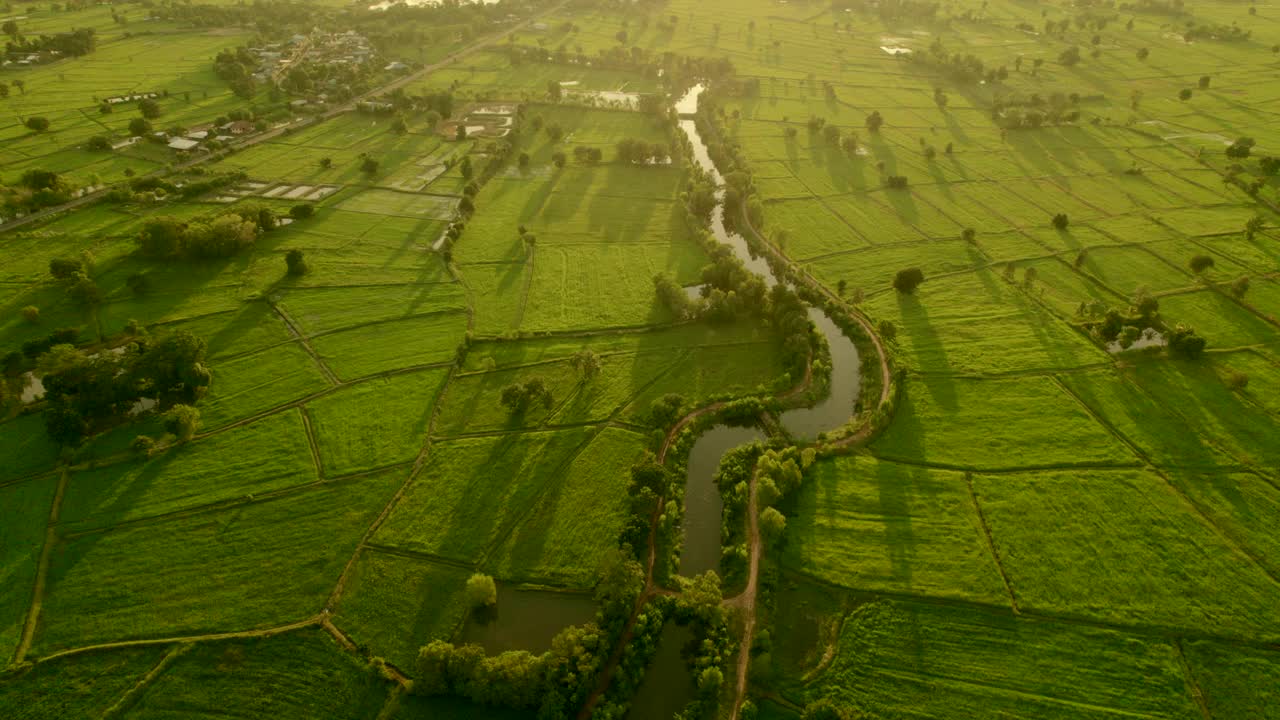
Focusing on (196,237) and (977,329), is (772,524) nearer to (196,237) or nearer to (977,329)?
(977,329)

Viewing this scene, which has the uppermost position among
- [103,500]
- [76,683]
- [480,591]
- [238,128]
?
[238,128]

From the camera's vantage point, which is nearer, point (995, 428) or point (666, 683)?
point (666, 683)

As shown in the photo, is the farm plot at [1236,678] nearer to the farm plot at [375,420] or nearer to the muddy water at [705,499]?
the muddy water at [705,499]

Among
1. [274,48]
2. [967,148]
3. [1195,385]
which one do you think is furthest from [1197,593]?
[274,48]

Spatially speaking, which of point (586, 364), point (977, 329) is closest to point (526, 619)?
point (586, 364)

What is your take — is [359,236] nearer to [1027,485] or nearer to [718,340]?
[718,340]

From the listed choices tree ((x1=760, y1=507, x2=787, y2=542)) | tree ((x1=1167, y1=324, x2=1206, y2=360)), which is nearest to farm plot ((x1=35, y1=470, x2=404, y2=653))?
tree ((x1=760, y1=507, x2=787, y2=542))

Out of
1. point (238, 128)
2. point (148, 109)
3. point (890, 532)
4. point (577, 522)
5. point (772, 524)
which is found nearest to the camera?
point (772, 524)

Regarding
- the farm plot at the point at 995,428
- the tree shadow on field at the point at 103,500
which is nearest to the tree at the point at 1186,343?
the farm plot at the point at 995,428

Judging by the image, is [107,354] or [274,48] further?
[274,48]
